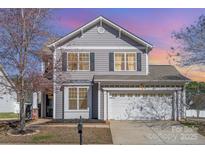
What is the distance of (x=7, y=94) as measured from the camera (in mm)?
21516

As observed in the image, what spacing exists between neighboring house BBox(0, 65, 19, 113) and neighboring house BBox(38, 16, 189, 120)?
2.62 metres

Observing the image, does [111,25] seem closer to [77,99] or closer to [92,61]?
[92,61]

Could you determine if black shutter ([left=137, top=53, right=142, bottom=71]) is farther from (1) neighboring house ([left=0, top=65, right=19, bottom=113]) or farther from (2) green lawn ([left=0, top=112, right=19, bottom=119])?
(2) green lawn ([left=0, top=112, right=19, bottom=119])

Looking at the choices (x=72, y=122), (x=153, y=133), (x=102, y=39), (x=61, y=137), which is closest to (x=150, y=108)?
(x=72, y=122)

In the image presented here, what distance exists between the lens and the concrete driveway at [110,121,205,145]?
18.4m

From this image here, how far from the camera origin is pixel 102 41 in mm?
25562

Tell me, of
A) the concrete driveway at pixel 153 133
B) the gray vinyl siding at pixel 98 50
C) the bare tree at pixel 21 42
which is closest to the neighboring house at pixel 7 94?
the bare tree at pixel 21 42

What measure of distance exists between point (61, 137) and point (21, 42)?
4.74m

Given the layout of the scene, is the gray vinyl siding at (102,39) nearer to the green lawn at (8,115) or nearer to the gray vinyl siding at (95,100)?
the gray vinyl siding at (95,100)

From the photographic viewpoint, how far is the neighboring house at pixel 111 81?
24.9 metres

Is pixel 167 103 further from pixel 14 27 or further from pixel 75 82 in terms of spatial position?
pixel 14 27

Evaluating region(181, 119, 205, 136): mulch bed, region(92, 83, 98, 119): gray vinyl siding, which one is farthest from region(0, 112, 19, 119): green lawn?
region(181, 119, 205, 136): mulch bed

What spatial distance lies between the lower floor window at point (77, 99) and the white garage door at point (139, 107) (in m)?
1.46
